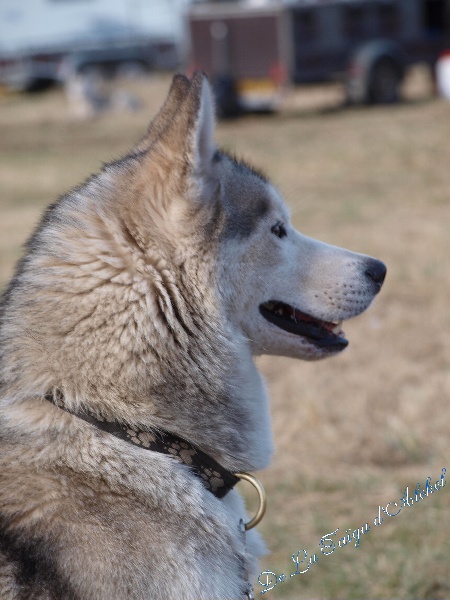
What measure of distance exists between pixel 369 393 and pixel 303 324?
2.36 m

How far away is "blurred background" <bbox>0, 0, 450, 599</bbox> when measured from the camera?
12.2ft

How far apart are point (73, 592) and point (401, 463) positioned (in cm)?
259

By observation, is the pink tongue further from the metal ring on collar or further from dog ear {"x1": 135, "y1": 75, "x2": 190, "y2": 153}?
dog ear {"x1": 135, "y1": 75, "x2": 190, "y2": 153}

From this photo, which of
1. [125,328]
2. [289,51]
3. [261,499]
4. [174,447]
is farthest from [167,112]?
[289,51]

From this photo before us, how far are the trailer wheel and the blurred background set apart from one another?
0.03 meters

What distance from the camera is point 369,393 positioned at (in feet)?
16.0

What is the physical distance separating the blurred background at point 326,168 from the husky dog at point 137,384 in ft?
2.62

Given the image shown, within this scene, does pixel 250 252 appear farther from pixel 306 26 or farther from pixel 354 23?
pixel 354 23

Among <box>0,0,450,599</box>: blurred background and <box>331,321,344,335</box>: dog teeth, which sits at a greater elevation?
<box>331,321,344,335</box>: dog teeth

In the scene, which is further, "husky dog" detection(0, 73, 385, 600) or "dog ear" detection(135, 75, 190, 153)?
"dog ear" detection(135, 75, 190, 153)

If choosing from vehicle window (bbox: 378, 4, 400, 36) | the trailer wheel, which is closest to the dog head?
the trailer wheel

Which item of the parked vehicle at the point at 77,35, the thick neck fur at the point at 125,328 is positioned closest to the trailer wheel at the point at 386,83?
the parked vehicle at the point at 77,35

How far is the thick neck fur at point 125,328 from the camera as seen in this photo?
7.11ft

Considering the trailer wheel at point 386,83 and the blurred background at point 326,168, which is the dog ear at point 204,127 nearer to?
the blurred background at point 326,168
